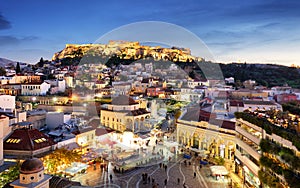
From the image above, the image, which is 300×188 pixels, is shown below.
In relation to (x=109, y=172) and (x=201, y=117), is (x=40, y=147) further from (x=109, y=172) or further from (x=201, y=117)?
(x=201, y=117)

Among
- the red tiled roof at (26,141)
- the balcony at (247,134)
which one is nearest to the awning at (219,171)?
the balcony at (247,134)

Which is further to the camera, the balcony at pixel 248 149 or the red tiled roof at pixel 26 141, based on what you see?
the red tiled roof at pixel 26 141

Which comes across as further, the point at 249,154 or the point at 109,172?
the point at 109,172

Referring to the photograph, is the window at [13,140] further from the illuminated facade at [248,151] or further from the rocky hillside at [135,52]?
the rocky hillside at [135,52]

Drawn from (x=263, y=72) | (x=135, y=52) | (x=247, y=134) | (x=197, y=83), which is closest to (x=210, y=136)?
(x=247, y=134)

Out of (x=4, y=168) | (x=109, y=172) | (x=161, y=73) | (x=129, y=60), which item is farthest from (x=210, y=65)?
(x=4, y=168)
